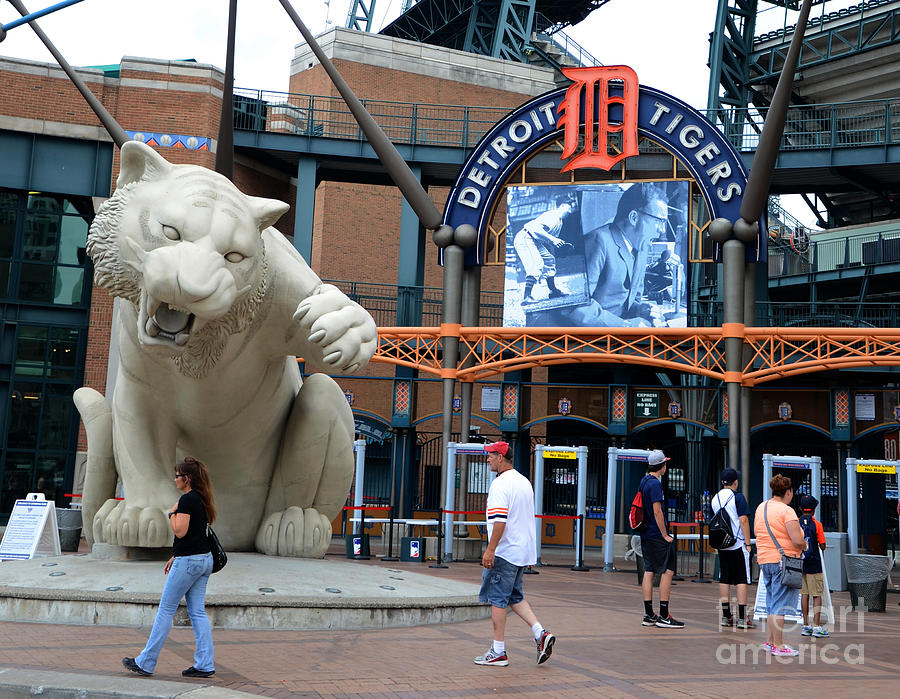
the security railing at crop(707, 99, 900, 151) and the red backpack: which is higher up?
the security railing at crop(707, 99, 900, 151)

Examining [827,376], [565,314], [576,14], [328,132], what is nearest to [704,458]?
[827,376]

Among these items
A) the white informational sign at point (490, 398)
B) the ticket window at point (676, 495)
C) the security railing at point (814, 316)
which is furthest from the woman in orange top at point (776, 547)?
the white informational sign at point (490, 398)

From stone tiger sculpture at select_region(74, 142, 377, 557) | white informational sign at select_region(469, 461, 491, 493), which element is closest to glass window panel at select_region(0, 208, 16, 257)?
white informational sign at select_region(469, 461, 491, 493)

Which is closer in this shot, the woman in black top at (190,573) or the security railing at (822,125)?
the woman in black top at (190,573)

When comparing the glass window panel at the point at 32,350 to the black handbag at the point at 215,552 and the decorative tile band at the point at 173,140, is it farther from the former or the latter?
the black handbag at the point at 215,552

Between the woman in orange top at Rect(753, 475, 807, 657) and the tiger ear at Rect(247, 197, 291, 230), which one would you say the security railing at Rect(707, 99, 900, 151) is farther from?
the tiger ear at Rect(247, 197, 291, 230)

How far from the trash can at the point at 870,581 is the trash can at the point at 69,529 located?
1149 cm

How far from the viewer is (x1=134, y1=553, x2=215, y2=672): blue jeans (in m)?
5.56

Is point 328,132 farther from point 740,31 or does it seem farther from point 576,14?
point 576,14

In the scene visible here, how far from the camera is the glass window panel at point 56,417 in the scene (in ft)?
80.5

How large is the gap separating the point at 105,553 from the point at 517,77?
33247 mm

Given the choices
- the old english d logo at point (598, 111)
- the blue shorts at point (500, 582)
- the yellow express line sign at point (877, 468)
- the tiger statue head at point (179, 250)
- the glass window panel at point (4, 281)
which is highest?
the old english d logo at point (598, 111)

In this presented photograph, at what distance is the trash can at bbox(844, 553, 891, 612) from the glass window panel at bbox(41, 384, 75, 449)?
18.8 meters

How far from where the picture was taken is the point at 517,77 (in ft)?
127
